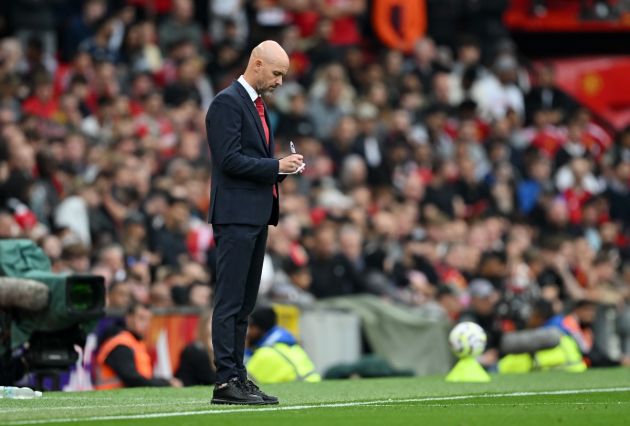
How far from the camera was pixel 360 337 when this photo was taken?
18.1 metres

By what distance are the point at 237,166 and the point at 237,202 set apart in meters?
0.24

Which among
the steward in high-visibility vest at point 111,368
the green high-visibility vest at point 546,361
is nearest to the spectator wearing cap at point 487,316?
the green high-visibility vest at point 546,361

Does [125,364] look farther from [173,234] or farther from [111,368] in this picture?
[173,234]

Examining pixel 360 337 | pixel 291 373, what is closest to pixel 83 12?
pixel 360 337

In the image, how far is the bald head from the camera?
9828 mm

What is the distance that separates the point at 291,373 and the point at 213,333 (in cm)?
466

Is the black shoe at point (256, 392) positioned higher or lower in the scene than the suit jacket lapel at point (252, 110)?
lower

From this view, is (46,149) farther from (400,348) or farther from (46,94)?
(400,348)

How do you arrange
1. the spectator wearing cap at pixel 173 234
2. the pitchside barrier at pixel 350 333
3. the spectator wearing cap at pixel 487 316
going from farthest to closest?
the spectator wearing cap at pixel 487 316 < the spectator wearing cap at pixel 173 234 < the pitchside barrier at pixel 350 333

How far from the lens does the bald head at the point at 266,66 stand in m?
9.83

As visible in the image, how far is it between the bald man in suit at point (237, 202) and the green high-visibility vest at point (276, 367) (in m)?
4.37

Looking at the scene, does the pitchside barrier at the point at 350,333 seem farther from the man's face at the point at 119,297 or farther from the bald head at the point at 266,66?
the bald head at the point at 266,66

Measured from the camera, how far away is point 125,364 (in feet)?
45.1

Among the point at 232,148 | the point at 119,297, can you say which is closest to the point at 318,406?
the point at 232,148
